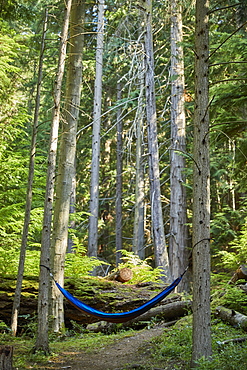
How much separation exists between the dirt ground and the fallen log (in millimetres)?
1116

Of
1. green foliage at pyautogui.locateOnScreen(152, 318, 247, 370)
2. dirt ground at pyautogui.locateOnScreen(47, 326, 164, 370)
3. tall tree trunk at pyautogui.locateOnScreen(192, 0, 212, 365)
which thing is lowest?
dirt ground at pyautogui.locateOnScreen(47, 326, 164, 370)

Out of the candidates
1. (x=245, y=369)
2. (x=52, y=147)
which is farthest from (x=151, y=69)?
(x=245, y=369)

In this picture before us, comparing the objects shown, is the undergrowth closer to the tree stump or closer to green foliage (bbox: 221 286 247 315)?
green foliage (bbox: 221 286 247 315)

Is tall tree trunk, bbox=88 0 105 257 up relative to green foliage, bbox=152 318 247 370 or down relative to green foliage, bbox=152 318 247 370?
up

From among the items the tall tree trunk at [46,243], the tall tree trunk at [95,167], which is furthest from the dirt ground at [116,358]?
the tall tree trunk at [95,167]

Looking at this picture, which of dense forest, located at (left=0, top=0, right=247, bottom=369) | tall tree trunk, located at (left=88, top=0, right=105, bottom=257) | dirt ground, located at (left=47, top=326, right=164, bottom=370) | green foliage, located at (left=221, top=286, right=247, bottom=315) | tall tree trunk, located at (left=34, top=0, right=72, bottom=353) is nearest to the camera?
dense forest, located at (left=0, top=0, right=247, bottom=369)

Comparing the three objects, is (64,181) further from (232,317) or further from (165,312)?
(232,317)

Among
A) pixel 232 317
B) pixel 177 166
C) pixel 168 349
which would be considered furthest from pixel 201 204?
pixel 177 166

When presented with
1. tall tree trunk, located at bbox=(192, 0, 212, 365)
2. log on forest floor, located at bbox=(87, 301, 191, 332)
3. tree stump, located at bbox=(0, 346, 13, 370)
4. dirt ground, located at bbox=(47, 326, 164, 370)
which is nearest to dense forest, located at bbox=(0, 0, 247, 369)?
tall tree trunk, located at bbox=(192, 0, 212, 365)

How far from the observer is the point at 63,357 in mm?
5035

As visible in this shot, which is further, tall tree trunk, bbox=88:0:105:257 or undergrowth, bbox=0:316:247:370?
tall tree trunk, bbox=88:0:105:257

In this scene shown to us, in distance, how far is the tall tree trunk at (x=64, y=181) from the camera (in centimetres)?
656

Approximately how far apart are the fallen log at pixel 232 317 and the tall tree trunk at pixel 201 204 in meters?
1.46

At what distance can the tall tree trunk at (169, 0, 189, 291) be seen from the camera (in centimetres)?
1048
